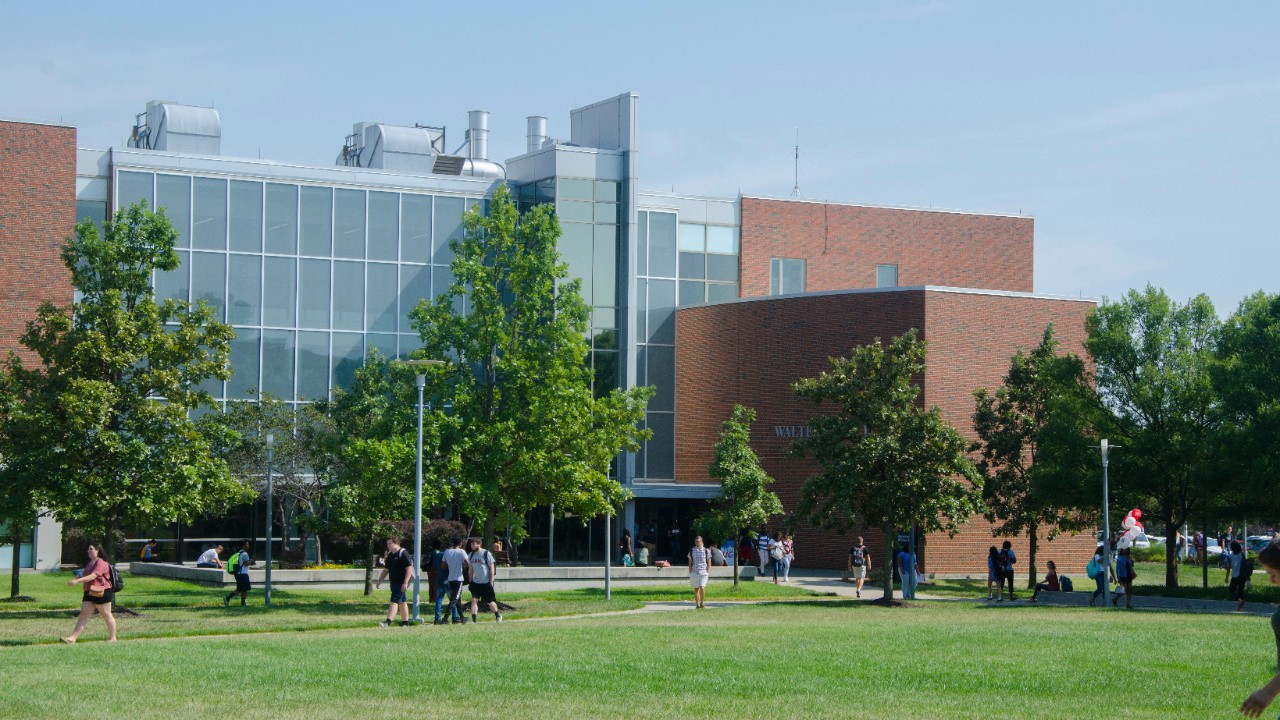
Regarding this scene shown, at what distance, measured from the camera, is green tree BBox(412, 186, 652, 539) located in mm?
30250

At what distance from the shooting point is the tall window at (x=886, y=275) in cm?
5731

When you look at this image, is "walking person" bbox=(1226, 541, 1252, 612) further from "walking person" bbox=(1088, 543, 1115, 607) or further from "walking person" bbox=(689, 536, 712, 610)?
"walking person" bbox=(689, 536, 712, 610)

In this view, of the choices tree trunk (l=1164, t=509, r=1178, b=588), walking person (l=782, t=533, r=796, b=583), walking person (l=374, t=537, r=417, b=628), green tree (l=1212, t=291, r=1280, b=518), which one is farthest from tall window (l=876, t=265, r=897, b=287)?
walking person (l=374, t=537, r=417, b=628)

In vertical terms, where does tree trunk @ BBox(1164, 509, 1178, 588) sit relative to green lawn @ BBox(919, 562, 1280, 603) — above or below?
above

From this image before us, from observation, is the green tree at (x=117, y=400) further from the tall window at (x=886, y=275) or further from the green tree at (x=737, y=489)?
the tall window at (x=886, y=275)

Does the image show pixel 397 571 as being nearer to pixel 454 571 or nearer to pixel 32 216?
pixel 454 571

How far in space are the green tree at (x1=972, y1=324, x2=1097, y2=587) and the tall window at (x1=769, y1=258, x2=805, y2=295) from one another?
44.5 ft

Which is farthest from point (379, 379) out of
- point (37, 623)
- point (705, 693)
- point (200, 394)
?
point (705, 693)

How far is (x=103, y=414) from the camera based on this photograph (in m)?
26.8

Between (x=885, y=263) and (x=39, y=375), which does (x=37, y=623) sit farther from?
(x=885, y=263)

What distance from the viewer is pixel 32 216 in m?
44.2

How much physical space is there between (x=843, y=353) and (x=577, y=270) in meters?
10.3

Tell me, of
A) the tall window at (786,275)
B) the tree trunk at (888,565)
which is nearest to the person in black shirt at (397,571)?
the tree trunk at (888,565)

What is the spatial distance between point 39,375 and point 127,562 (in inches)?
727
